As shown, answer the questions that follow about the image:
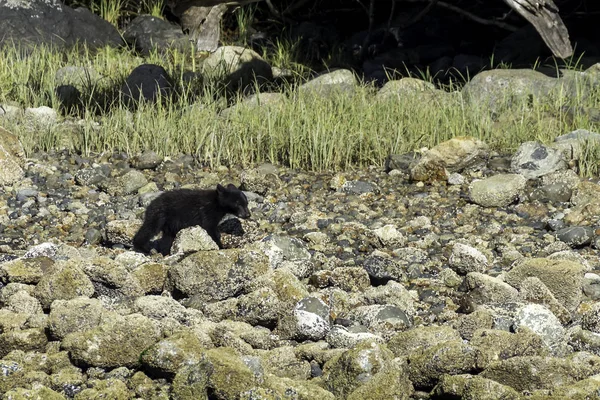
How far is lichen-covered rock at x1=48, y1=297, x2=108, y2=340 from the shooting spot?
4664mm

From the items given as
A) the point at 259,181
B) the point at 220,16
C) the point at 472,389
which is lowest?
the point at 259,181

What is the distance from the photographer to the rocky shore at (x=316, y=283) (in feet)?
13.9

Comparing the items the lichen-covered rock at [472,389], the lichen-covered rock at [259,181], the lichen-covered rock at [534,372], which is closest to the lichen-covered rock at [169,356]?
the lichen-covered rock at [472,389]

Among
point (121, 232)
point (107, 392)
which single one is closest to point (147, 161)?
point (121, 232)

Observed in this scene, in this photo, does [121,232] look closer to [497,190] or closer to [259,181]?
[259,181]

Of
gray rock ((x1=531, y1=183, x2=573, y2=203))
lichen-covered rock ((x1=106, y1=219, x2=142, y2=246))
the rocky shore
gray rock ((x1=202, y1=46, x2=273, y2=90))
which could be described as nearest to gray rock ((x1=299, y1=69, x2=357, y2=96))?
gray rock ((x1=202, y1=46, x2=273, y2=90))

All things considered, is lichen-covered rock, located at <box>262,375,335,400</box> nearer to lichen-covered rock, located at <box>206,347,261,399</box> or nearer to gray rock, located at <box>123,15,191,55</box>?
lichen-covered rock, located at <box>206,347,261,399</box>

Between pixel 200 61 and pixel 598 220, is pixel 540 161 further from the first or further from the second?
pixel 200 61

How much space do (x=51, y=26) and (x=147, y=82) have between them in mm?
2375

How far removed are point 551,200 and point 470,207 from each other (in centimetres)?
58

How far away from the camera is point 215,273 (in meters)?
5.36

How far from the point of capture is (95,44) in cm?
1183

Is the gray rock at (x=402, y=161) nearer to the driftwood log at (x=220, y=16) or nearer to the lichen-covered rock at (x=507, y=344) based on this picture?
the driftwood log at (x=220, y=16)

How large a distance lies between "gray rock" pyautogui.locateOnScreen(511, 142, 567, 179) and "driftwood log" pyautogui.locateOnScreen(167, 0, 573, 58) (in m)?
1.46
